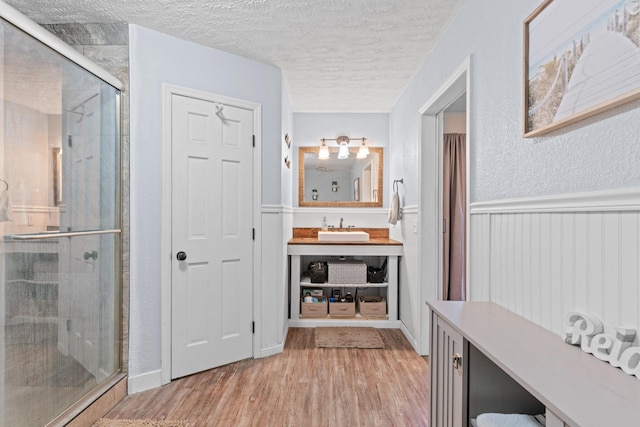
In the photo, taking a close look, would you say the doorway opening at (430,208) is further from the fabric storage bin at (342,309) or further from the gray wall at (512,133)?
the fabric storage bin at (342,309)

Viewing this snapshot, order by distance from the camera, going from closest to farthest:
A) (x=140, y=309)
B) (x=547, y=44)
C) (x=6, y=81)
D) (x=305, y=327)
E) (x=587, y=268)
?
(x=587, y=268)
(x=547, y=44)
(x=6, y=81)
(x=140, y=309)
(x=305, y=327)

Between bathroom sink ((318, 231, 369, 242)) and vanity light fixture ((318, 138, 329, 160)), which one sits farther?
vanity light fixture ((318, 138, 329, 160))

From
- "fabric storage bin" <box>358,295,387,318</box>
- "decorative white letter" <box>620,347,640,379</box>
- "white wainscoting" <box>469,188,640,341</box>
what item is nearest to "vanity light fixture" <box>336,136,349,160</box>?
"fabric storage bin" <box>358,295,387,318</box>

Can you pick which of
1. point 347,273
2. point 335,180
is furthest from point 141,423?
point 335,180

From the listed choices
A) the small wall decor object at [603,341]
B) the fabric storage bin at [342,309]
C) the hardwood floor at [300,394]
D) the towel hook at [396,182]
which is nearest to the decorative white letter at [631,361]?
the small wall decor object at [603,341]

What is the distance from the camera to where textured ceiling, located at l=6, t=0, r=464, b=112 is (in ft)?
7.16

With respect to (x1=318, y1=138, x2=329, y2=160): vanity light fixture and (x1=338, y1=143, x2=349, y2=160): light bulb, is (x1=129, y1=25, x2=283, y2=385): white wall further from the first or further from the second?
(x1=338, y1=143, x2=349, y2=160): light bulb

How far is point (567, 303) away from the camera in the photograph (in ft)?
3.98

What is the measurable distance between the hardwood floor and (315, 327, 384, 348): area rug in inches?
7.3

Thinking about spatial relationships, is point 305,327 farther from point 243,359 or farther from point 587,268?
point 587,268

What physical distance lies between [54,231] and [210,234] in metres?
1.01

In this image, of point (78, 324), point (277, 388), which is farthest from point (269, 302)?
point (78, 324)

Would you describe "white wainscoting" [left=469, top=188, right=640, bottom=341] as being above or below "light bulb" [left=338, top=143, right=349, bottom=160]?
below

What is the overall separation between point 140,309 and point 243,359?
0.92 metres
